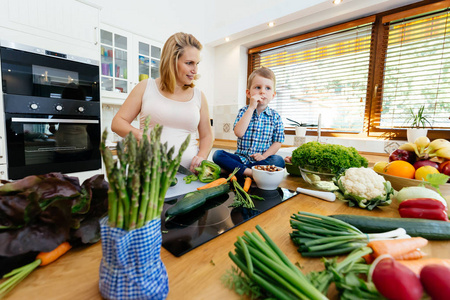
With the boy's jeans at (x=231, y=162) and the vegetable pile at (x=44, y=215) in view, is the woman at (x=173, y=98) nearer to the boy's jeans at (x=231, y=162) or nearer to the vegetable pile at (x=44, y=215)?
the boy's jeans at (x=231, y=162)

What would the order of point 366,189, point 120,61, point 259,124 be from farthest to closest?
point 120,61, point 259,124, point 366,189

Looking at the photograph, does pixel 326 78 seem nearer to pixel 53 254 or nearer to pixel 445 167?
pixel 445 167

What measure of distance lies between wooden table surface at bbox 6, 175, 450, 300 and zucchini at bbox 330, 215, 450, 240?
3 cm

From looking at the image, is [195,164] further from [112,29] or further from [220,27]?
[220,27]

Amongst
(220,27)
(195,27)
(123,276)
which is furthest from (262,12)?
(123,276)

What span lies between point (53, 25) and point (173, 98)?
4.20 ft

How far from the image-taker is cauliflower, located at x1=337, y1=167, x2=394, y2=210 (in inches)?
29.8

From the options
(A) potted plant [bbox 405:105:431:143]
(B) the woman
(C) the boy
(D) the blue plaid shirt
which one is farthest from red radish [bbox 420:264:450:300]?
(A) potted plant [bbox 405:105:431:143]

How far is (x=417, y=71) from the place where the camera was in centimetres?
205

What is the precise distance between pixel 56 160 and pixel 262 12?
105 inches

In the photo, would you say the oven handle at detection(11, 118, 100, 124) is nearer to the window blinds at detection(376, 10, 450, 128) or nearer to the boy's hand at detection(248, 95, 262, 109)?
the boy's hand at detection(248, 95, 262, 109)

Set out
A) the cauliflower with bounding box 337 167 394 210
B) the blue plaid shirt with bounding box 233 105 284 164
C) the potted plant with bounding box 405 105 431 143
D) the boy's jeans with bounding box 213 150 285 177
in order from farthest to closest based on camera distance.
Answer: the potted plant with bounding box 405 105 431 143, the blue plaid shirt with bounding box 233 105 284 164, the boy's jeans with bounding box 213 150 285 177, the cauliflower with bounding box 337 167 394 210

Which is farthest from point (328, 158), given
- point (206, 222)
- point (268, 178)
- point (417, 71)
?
point (417, 71)

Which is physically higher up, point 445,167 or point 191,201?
point 445,167
